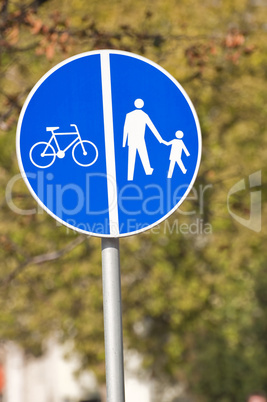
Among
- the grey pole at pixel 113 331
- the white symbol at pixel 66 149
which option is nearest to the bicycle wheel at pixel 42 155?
the white symbol at pixel 66 149

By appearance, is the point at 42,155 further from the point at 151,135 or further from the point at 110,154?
the point at 151,135

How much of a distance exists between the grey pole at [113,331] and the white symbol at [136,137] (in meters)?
0.38

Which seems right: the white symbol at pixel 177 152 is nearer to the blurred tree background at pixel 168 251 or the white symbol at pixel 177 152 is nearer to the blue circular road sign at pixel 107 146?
the blue circular road sign at pixel 107 146

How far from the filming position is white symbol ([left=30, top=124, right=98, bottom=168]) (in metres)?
3.45

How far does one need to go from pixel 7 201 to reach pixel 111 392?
10.4 m

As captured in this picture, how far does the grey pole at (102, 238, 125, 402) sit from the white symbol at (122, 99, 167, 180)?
1.24 ft

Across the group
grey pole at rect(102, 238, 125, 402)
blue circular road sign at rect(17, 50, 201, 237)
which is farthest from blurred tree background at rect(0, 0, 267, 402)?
grey pole at rect(102, 238, 125, 402)

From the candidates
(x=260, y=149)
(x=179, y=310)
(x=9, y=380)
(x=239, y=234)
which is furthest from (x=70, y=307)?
(x=9, y=380)

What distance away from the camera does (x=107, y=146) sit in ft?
11.4

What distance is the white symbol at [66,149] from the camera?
3.45m

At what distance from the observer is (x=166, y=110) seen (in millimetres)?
3586

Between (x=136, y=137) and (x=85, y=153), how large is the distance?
214 mm

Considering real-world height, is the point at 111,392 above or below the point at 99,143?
below

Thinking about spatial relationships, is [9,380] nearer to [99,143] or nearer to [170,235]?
[170,235]
